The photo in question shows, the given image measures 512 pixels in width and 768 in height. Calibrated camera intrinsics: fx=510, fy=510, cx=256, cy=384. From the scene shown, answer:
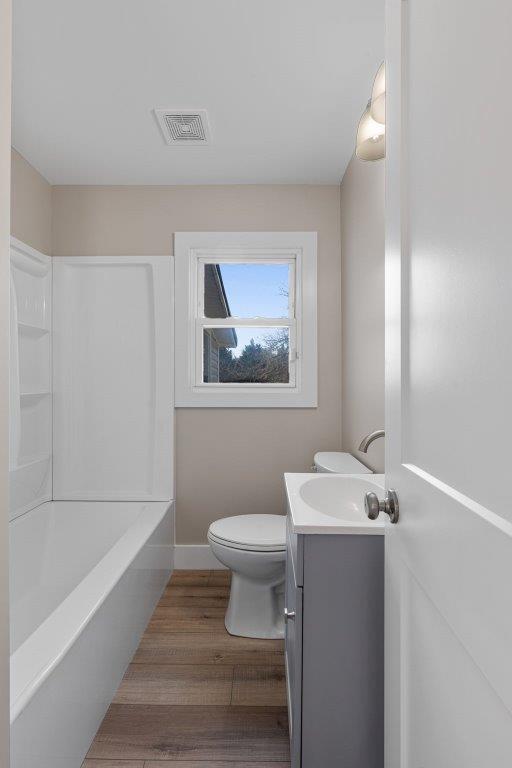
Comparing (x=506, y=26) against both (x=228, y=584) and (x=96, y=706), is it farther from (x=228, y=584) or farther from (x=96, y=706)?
(x=228, y=584)

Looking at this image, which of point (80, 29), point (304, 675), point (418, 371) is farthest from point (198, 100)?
point (304, 675)

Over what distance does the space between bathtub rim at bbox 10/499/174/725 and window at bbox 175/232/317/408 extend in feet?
3.83

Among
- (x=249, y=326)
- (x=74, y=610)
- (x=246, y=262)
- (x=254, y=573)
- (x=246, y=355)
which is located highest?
(x=246, y=262)

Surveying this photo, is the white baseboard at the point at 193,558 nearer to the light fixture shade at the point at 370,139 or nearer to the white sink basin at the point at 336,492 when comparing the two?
the white sink basin at the point at 336,492

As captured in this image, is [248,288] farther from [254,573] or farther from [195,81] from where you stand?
[254,573]

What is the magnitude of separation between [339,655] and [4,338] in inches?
42.8

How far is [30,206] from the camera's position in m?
2.86

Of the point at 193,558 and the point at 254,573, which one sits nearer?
the point at 254,573

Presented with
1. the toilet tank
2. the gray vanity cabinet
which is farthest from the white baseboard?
the gray vanity cabinet

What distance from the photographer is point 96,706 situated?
1.67m

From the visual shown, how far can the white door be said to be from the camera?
549mm

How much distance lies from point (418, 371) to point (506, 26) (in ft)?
1.52

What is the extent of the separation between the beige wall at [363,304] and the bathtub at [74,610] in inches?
46.8

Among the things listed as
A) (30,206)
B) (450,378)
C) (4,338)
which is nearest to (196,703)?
(4,338)
